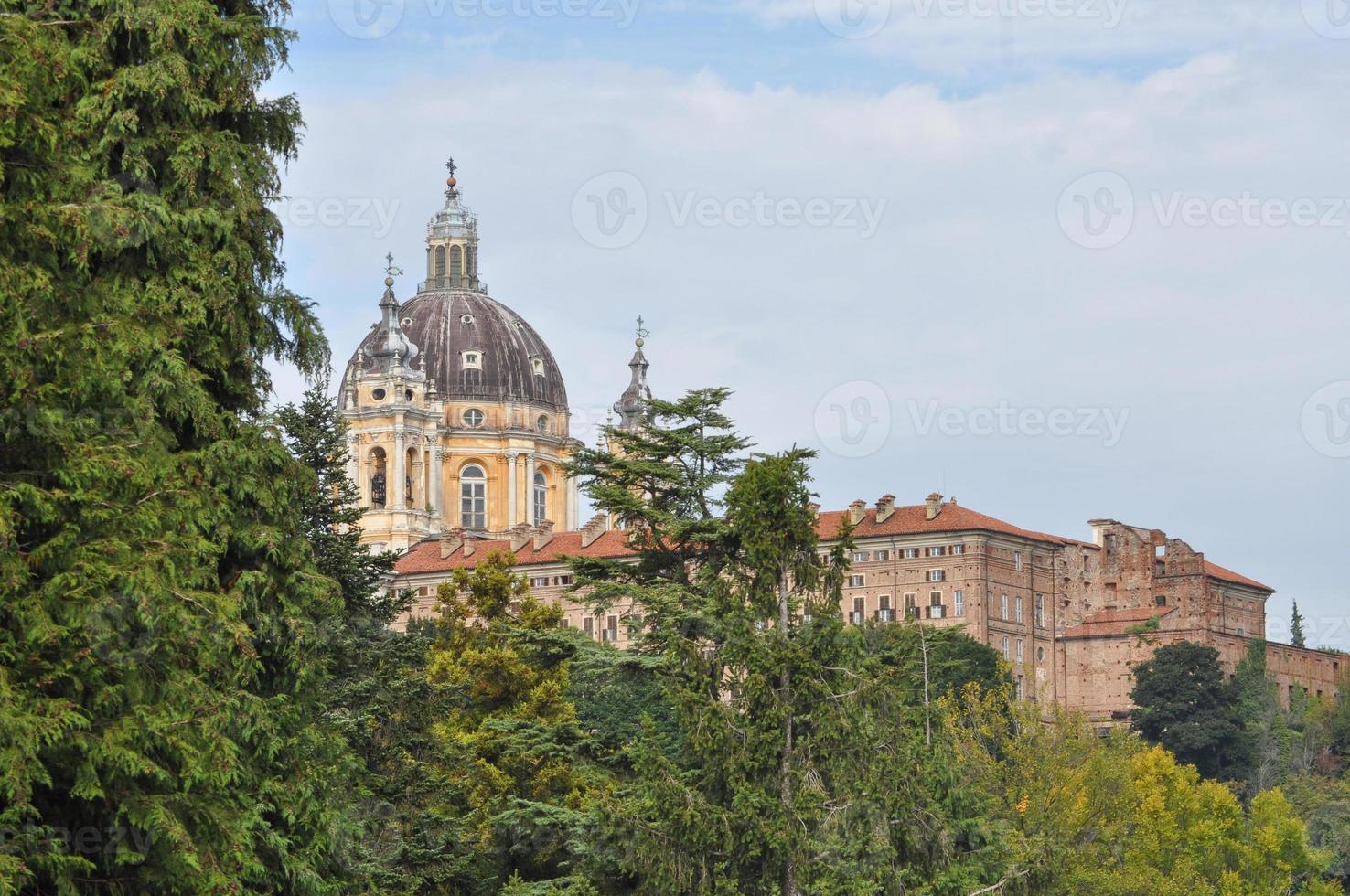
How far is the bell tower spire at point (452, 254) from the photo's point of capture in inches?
6334

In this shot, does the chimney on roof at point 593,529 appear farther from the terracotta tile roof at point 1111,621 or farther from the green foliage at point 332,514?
the green foliage at point 332,514

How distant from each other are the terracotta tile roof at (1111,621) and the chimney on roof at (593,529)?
25808 mm

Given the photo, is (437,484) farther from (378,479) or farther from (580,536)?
(580,536)

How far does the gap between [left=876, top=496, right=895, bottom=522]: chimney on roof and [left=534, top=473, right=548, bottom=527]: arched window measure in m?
32.4

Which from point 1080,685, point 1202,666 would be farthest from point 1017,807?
point 1080,685

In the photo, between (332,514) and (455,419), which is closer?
(332,514)

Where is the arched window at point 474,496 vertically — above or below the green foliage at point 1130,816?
above

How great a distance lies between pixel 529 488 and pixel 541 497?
7.52 feet

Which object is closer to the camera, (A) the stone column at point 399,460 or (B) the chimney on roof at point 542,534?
(B) the chimney on roof at point 542,534

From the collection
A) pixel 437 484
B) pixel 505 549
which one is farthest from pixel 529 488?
pixel 505 549

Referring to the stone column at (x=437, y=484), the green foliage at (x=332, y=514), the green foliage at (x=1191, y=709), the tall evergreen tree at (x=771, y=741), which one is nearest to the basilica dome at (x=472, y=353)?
the stone column at (x=437, y=484)

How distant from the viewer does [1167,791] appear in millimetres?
77500

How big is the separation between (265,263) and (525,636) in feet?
58.1

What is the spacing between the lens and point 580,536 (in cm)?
14062
